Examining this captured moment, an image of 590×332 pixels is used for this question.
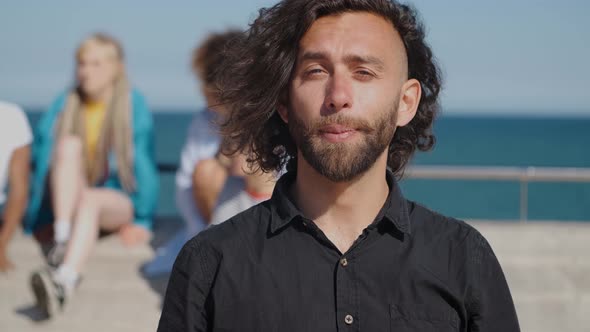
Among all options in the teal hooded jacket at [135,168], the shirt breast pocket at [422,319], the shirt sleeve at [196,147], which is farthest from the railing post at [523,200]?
the shirt breast pocket at [422,319]

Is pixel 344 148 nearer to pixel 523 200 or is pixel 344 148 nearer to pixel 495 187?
pixel 523 200

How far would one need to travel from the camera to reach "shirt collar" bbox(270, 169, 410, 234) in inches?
77.9

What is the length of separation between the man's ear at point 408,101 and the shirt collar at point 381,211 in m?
0.16

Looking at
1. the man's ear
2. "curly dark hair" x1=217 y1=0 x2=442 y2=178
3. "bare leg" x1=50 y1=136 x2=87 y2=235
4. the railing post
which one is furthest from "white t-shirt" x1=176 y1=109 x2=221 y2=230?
the man's ear

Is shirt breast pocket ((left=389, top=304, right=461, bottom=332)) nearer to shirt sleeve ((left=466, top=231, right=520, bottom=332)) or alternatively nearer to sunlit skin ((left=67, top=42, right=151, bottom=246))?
shirt sleeve ((left=466, top=231, right=520, bottom=332))

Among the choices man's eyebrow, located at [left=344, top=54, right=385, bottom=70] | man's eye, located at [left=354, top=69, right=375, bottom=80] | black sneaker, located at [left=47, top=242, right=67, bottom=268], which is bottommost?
black sneaker, located at [left=47, top=242, right=67, bottom=268]

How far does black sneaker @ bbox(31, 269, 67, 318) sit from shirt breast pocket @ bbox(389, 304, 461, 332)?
313cm

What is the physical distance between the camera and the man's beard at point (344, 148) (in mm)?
1948

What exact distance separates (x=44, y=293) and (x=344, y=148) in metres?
3.19

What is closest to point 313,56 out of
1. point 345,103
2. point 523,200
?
point 345,103

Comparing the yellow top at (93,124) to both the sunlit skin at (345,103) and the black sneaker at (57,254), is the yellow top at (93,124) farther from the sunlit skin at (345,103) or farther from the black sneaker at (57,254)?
the sunlit skin at (345,103)

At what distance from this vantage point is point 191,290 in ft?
6.30

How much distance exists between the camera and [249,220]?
203 centimetres

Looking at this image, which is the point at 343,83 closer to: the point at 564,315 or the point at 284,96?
the point at 284,96
